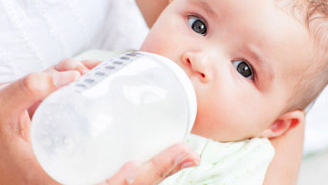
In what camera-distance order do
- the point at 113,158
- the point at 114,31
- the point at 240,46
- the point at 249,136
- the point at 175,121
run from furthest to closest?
the point at 114,31, the point at 249,136, the point at 240,46, the point at 175,121, the point at 113,158

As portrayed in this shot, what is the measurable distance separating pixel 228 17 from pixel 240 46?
8 cm

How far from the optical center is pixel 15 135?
93 cm

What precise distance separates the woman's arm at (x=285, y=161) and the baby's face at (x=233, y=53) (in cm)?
23

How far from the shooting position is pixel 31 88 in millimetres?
837

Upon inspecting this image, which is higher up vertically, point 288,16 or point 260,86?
point 288,16

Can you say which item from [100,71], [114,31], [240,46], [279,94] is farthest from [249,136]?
[114,31]

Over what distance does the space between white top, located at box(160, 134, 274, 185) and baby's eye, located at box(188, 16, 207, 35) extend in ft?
0.89

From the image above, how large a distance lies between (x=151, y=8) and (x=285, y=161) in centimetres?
67

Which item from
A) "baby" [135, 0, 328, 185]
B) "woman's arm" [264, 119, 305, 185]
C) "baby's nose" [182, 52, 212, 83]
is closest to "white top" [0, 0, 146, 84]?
"baby" [135, 0, 328, 185]

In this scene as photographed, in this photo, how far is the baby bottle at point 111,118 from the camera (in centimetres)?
79

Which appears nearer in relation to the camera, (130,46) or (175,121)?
(175,121)

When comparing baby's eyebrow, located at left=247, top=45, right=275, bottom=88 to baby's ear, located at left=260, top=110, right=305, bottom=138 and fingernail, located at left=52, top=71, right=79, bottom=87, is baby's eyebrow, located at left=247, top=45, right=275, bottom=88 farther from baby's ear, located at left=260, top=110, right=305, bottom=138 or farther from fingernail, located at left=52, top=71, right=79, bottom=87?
fingernail, located at left=52, top=71, right=79, bottom=87

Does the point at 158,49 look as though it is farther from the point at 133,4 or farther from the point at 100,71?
the point at 133,4

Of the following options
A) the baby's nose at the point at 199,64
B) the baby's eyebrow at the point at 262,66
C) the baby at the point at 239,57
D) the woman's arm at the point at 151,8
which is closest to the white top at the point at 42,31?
the woman's arm at the point at 151,8
